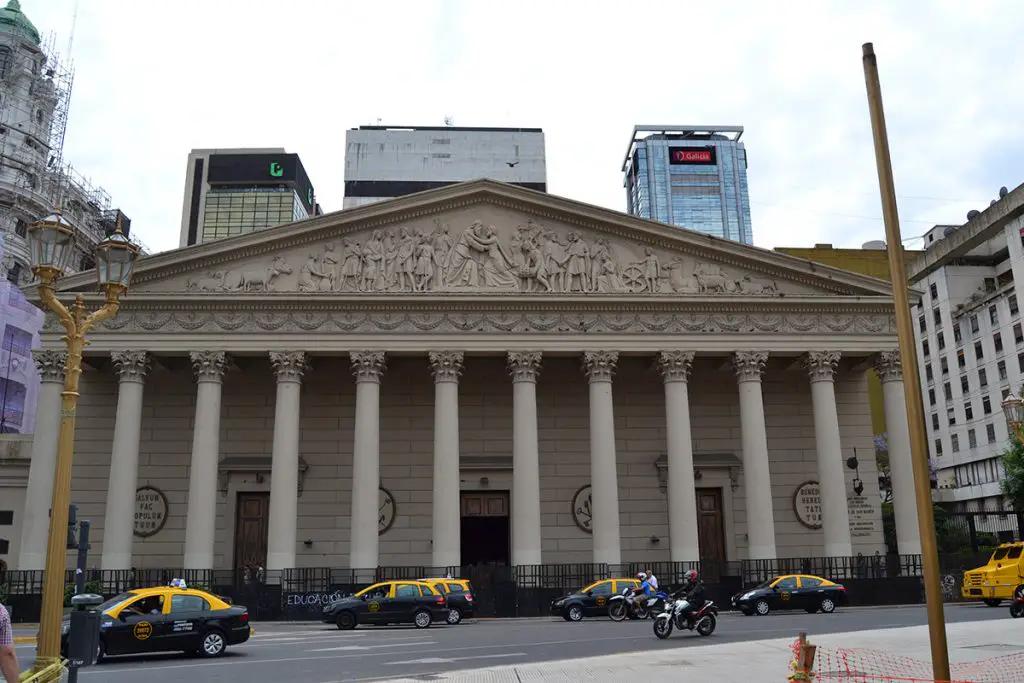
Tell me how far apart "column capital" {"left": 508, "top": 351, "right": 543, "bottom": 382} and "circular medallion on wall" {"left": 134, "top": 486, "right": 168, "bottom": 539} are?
15060 mm

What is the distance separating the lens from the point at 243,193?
103 metres

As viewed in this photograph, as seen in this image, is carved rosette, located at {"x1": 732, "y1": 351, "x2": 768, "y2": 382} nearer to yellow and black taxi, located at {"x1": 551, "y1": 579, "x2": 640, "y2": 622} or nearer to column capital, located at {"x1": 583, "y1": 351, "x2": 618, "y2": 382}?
column capital, located at {"x1": 583, "y1": 351, "x2": 618, "y2": 382}

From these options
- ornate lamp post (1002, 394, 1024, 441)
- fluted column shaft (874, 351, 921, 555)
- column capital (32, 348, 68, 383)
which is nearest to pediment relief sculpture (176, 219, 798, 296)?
fluted column shaft (874, 351, 921, 555)

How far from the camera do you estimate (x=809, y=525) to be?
37.2 m

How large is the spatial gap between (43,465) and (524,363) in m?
18.0

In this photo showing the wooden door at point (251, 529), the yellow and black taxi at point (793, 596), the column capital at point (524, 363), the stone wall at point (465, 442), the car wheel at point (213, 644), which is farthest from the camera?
the stone wall at point (465, 442)

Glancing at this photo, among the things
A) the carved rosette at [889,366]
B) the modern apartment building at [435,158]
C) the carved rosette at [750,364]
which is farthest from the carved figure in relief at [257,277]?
the modern apartment building at [435,158]

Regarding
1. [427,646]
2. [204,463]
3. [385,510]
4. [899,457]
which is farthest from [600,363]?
[427,646]

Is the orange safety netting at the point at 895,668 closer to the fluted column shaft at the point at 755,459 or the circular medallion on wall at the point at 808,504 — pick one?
the fluted column shaft at the point at 755,459

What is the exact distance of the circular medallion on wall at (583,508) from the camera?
36966mm

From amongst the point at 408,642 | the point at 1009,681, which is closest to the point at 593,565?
the point at 408,642

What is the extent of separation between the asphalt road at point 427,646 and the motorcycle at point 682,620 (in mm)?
307

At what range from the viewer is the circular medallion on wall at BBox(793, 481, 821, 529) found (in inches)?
1464

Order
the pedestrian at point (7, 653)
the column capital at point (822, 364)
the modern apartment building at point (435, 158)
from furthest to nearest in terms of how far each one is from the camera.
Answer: the modern apartment building at point (435, 158), the column capital at point (822, 364), the pedestrian at point (7, 653)
